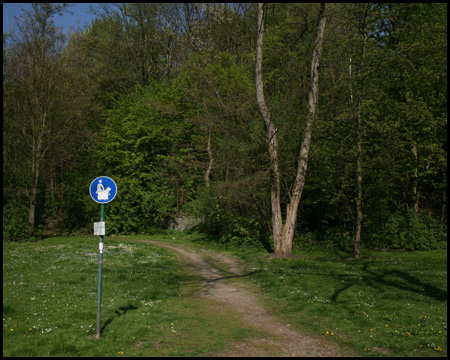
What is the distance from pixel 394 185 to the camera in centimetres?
2283

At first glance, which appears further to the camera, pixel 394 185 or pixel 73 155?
pixel 73 155

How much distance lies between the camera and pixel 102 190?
760 cm

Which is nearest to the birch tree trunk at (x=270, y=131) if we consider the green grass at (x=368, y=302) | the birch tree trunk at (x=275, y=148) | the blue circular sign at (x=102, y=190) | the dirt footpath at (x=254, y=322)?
the birch tree trunk at (x=275, y=148)

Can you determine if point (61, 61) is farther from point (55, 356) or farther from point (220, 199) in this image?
point (55, 356)

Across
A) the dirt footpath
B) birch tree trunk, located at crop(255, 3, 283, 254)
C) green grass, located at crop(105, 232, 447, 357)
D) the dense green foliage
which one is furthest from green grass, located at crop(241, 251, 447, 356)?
the dense green foliage

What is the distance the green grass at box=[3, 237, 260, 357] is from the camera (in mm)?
6734

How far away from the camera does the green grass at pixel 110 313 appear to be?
6.73 metres

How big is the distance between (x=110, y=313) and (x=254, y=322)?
330 centimetres

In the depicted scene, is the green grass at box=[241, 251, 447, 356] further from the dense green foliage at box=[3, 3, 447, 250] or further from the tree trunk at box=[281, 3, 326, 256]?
the dense green foliage at box=[3, 3, 447, 250]

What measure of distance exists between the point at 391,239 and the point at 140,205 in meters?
19.1

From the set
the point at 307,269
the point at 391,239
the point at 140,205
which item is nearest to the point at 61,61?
the point at 140,205

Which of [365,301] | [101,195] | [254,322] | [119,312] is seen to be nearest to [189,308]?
[119,312]

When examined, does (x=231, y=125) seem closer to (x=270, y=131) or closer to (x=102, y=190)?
(x=270, y=131)

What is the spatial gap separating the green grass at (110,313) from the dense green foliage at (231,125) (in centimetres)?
822
